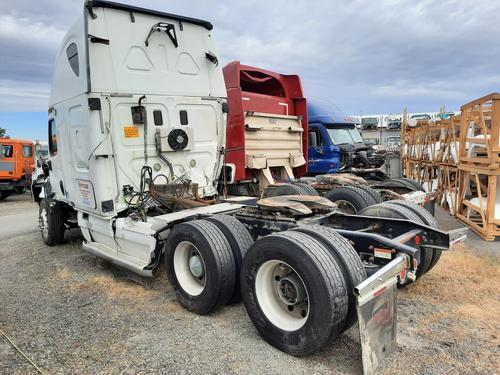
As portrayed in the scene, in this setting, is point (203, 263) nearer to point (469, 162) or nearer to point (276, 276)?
point (276, 276)

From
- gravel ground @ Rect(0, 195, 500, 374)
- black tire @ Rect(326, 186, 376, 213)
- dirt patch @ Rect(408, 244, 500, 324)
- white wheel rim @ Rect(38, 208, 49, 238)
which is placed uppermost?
black tire @ Rect(326, 186, 376, 213)

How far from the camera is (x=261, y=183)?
25.2ft

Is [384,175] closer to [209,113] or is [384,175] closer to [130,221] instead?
[209,113]

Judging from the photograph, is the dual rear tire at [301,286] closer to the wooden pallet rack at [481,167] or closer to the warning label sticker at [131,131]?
the warning label sticker at [131,131]

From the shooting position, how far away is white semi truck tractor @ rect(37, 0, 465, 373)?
2.93 metres

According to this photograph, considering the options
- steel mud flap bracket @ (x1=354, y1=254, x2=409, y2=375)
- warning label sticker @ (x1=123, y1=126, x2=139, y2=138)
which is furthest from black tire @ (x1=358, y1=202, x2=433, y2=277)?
warning label sticker @ (x1=123, y1=126, x2=139, y2=138)

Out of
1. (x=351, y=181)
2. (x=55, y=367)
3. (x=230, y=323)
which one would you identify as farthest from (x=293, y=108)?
(x=55, y=367)

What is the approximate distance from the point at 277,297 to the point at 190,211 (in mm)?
1910

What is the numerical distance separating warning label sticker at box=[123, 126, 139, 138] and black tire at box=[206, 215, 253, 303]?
1864 mm

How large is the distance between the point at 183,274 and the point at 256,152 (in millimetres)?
3712

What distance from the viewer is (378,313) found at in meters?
2.79

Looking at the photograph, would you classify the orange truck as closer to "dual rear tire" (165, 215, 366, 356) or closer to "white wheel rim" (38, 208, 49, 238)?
"white wheel rim" (38, 208, 49, 238)

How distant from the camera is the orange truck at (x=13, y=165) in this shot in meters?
16.2

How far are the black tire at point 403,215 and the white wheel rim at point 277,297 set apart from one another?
4.93 feet
